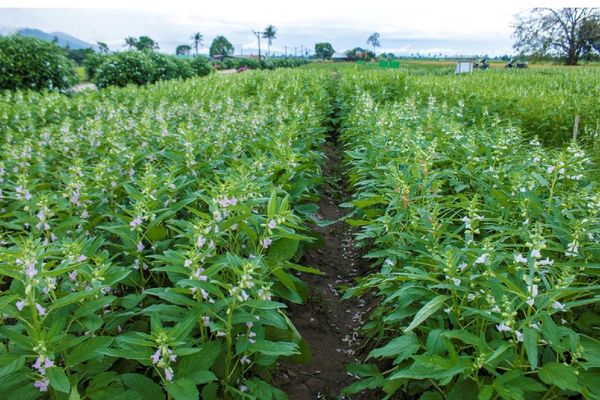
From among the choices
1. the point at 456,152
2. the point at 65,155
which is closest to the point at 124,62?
the point at 65,155

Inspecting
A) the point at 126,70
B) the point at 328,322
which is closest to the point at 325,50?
the point at 126,70

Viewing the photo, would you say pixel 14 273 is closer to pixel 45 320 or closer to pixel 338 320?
pixel 45 320

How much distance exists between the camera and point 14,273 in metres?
1.58

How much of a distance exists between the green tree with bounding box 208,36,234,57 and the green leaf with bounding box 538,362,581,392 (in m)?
106

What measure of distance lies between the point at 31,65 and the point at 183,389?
13231 mm

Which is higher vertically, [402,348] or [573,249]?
[573,249]

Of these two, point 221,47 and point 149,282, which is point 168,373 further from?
point 221,47

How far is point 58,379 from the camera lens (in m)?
1.38

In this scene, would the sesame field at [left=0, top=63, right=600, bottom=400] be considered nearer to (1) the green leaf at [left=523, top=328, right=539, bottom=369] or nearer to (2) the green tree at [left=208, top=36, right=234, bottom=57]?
(1) the green leaf at [left=523, top=328, right=539, bottom=369]

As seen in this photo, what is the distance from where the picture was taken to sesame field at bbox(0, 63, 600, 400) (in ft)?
5.10

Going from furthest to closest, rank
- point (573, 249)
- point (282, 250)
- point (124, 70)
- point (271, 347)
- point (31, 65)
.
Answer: point (124, 70) → point (31, 65) → point (282, 250) → point (573, 249) → point (271, 347)

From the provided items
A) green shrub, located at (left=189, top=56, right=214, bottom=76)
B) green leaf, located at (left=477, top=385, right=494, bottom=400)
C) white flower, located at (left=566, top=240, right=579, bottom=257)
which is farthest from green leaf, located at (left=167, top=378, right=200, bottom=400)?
green shrub, located at (left=189, top=56, right=214, bottom=76)

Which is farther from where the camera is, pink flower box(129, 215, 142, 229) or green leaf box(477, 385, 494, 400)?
pink flower box(129, 215, 142, 229)

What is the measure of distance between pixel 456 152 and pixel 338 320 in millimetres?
1785
